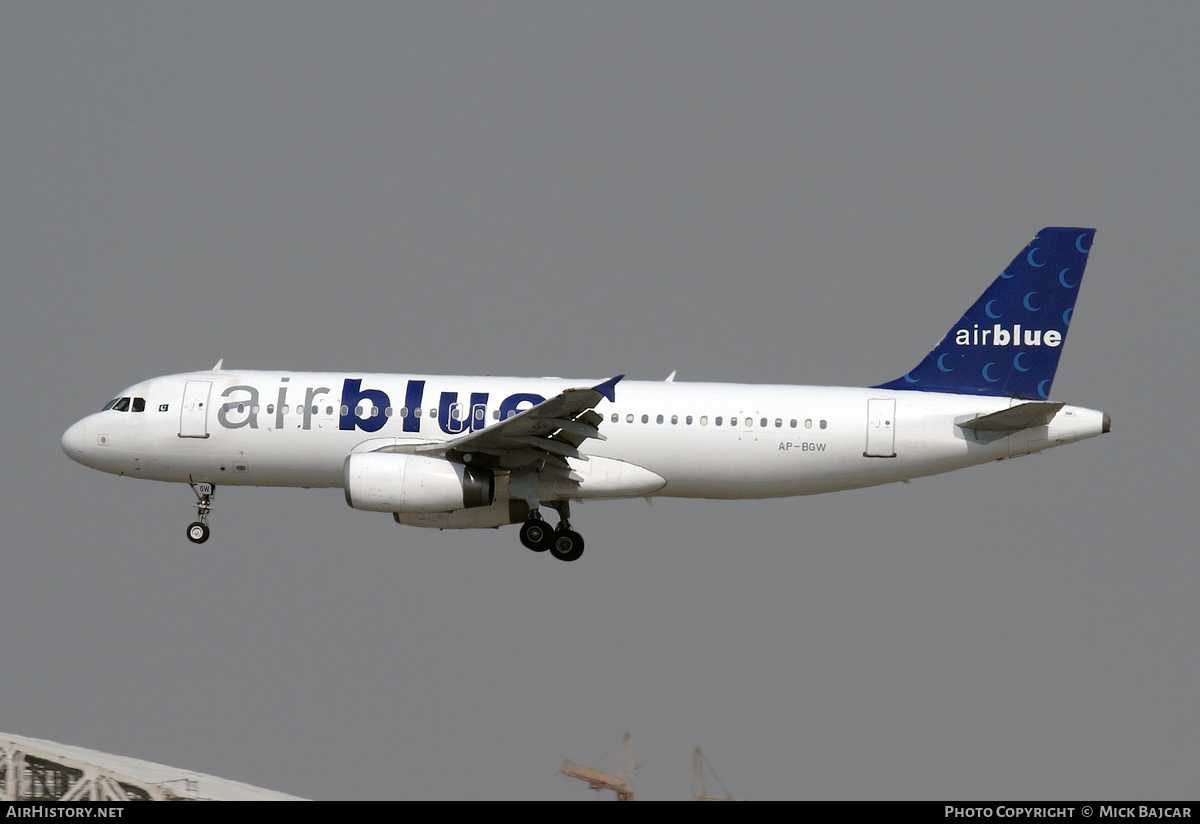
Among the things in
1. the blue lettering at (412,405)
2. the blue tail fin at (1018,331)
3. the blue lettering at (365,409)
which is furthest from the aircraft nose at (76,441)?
the blue tail fin at (1018,331)

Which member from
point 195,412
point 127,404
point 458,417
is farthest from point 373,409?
point 127,404

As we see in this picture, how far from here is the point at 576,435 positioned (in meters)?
33.5

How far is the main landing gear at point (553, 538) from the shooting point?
35.8 m

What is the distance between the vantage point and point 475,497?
3359 cm

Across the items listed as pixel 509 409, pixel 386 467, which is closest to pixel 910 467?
pixel 509 409

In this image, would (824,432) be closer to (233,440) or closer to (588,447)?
(588,447)

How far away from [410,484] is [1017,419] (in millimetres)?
14452

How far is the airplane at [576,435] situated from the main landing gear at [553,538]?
0.04m

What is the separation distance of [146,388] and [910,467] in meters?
19.3

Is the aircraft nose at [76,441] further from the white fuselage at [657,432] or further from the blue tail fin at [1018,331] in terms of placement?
the blue tail fin at [1018,331]

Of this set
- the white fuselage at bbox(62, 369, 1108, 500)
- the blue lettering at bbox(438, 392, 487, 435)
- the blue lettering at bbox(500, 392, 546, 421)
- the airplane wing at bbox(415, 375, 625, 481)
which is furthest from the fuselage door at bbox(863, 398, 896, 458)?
the blue lettering at bbox(438, 392, 487, 435)

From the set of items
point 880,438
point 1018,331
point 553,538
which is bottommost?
point 553,538

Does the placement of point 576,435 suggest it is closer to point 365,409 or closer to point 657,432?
point 657,432
